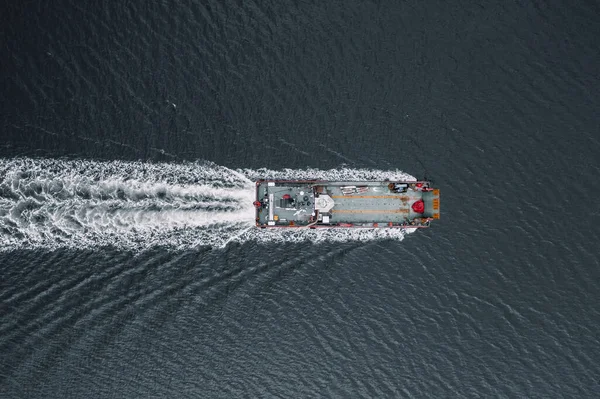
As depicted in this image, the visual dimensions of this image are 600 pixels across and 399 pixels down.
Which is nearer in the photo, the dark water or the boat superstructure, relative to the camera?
the dark water

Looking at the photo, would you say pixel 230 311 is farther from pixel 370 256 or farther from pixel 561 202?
pixel 561 202

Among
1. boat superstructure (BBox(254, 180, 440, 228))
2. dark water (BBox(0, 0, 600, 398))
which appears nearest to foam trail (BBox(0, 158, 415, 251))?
dark water (BBox(0, 0, 600, 398))

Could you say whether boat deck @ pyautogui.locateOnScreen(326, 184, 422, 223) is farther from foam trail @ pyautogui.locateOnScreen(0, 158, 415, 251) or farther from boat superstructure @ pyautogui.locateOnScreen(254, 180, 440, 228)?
foam trail @ pyautogui.locateOnScreen(0, 158, 415, 251)

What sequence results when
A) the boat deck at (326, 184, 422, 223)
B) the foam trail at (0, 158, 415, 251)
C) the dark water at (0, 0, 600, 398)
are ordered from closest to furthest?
the dark water at (0, 0, 600, 398) → the foam trail at (0, 158, 415, 251) → the boat deck at (326, 184, 422, 223)

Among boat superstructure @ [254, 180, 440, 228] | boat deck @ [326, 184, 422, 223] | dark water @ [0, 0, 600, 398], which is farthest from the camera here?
boat deck @ [326, 184, 422, 223]

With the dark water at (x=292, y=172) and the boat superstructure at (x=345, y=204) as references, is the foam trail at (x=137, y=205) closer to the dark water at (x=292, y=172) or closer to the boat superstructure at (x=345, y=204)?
the dark water at (x=292, y=172)

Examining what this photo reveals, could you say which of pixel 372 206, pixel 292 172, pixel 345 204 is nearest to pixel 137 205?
pixel 292 172

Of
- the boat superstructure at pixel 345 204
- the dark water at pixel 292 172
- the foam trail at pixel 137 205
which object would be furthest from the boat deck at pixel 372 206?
the dark water at pixel 292 172
